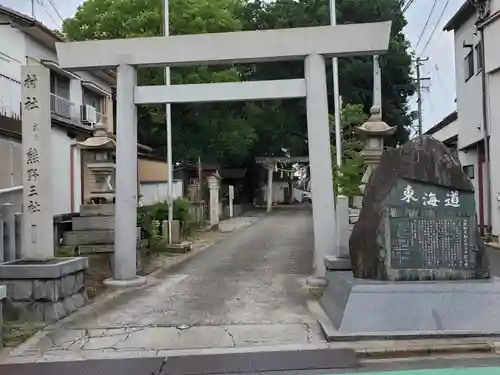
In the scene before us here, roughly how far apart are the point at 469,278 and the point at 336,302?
Answer: 1.83 m

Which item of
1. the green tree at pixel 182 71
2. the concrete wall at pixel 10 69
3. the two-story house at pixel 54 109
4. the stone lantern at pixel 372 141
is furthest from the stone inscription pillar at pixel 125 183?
the green tree at pixel 182 71

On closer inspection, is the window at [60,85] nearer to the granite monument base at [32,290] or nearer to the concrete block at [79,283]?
the concrete block at [79,283]

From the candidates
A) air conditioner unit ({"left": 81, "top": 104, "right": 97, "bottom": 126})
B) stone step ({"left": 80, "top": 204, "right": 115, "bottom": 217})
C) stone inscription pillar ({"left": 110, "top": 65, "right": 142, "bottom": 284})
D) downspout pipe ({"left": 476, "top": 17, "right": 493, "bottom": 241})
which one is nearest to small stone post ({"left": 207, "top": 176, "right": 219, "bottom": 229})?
air conditioner unit ({"left": 81, "top": 104, "right": 97, "bottom": 126})

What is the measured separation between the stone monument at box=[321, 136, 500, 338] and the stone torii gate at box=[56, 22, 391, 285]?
10.7ft

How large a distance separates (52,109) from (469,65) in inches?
596

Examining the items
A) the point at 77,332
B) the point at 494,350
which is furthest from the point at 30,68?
the point at 494,350

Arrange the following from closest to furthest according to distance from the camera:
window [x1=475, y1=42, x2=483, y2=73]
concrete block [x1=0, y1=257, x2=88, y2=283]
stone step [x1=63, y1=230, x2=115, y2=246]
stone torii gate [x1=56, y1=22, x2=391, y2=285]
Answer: concrete block [x1=0, y1=257, x2=88, y2=283] → stone torii gate [x1=56, y1=22, x2=391, y2=285] → stone step [x1=63, y1=230, x2=115, y2=246] → window [x1=475, y1=42, x2=483, y2=73]

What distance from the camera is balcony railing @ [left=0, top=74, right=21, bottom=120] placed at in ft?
47.2

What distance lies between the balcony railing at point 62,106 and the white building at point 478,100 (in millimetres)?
13940

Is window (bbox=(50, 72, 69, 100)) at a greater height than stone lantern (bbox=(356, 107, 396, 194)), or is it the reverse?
window (bbox=(50, 72, 69, 100))

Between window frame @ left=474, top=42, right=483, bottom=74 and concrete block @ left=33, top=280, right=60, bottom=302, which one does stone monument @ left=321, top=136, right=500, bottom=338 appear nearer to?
concrete block @ left=33, top=280, right=60, bottom=302

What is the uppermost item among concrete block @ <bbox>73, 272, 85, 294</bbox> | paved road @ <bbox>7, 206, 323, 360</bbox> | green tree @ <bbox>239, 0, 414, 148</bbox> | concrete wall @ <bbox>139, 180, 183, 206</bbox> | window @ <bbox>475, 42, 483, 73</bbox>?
green tree @ <bbox>239, 0, 414, 148</bbox>

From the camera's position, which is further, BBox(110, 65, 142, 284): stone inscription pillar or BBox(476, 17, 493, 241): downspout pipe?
BBox(476, 17, 493, 241): downspout pipe

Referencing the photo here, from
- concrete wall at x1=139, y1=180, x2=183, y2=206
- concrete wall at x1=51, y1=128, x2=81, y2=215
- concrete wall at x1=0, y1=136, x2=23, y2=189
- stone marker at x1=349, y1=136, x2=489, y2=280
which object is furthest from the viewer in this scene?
concrete wall at x1=139, y1=180, x2=183, y2=206
